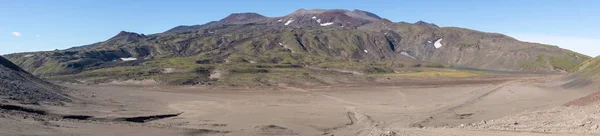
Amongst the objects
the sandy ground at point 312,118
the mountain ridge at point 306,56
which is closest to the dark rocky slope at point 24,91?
the sandy ground at point 312,118

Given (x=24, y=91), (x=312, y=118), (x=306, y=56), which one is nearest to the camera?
(x=24, y=91)

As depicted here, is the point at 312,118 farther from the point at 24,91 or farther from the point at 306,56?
the point at 306,56

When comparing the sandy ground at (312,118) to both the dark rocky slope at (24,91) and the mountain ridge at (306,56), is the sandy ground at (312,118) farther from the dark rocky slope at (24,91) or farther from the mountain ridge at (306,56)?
the mountain ridge at (306,56)

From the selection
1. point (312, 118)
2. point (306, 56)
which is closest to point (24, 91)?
point (312, 118)

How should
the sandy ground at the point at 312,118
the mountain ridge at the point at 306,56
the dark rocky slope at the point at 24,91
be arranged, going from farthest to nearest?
the mountain ridge at the point at 306,56
the dark rocky slope at the point at 24,91
the sandy ground at the point at 312,118

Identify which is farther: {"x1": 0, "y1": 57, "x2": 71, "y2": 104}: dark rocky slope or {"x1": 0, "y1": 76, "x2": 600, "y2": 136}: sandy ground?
{"x1": 0, "y1": 57, "x2": 71, "y2": 104}: dark rocky slope

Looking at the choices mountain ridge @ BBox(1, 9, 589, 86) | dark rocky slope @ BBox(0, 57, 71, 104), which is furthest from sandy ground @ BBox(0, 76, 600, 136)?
mountain ridge @ BBox(1, 9, 589, 86)

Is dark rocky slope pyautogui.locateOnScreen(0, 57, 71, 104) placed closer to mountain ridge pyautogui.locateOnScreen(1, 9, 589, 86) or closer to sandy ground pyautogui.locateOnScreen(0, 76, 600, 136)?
sandy ground pyautogui.locateOnScreen(0, 76, 600, 136)

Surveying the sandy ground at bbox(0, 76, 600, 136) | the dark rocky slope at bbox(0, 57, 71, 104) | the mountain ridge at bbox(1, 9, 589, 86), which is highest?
the mountain ridge at bbox(1, 9, 589, 86)

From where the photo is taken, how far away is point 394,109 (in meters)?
46.6

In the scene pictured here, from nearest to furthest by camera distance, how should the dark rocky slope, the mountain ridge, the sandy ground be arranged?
the sandy ground → the dark rocky slope → the mountain ridge

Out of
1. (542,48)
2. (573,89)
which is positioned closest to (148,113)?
(573,89)

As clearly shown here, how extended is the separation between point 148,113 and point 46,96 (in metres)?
8.71

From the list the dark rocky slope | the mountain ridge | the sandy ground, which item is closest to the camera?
the sandy ground
